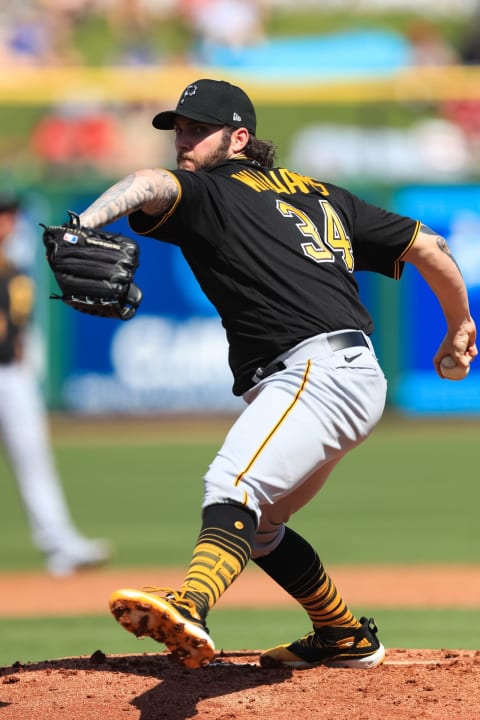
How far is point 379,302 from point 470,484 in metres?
3.65

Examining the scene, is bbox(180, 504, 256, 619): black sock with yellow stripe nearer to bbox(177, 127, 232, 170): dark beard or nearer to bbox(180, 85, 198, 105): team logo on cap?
bbox(177, 127, 232, 170): dark beard

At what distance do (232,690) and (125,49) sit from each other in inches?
592

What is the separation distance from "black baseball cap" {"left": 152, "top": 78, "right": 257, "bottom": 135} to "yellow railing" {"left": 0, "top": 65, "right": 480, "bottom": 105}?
1146cm

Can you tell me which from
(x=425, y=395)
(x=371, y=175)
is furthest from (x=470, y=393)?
(x=371, y=175)

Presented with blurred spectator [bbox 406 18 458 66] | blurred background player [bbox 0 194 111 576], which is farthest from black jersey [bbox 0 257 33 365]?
blurred spectator [bbox 406 18 458 66]

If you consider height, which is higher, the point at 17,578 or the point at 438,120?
the point at 438,120

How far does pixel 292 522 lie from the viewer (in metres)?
9.79

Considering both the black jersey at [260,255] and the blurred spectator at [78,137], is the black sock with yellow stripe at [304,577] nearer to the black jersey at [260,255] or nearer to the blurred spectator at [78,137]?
the black jersey at [260,255]

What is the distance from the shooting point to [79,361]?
14.4 m

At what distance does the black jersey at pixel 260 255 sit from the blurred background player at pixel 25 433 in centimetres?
438

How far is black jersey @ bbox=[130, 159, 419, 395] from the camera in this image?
366 cm

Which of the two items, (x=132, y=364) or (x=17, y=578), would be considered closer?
(x=17, y=578)

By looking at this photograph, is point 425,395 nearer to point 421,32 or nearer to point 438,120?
point 438,120

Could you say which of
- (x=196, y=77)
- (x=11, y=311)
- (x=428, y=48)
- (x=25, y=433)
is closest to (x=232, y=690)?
(x=25, y=433)
